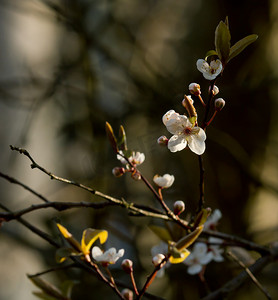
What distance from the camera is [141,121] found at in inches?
86.2

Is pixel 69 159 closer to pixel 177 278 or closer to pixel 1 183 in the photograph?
pixel 1 183

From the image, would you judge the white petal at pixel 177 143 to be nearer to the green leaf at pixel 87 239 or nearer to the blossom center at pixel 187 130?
the blossom center at pixel 187 130

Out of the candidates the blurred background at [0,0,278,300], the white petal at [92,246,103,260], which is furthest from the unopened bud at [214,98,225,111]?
the blurred background at [0,0,278,300]

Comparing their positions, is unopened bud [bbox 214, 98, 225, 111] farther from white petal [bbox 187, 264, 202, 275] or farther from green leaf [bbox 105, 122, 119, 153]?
white petal [bbox 187, 264, 202, 275]

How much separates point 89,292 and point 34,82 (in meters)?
0.97

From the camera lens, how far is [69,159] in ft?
8.16

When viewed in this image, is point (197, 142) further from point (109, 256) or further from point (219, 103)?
point (109, 256)

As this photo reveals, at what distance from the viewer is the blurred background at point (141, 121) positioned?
1.83m

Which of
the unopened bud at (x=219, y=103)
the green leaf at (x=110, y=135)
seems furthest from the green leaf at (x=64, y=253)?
the unopened bud at (x=219, y=103)

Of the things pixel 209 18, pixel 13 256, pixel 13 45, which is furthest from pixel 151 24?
pixel 13 256

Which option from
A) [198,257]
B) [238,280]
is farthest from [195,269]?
[238,280]

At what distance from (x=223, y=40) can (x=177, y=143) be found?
152 mm

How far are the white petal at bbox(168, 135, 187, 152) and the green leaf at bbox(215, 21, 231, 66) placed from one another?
Answer: 0.40 ft

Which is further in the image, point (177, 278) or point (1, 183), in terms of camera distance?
point (1, 183)
